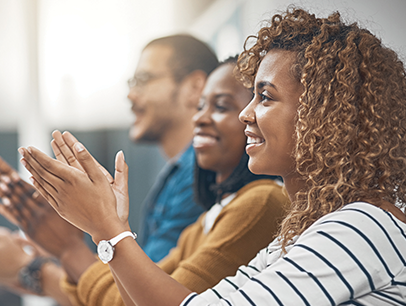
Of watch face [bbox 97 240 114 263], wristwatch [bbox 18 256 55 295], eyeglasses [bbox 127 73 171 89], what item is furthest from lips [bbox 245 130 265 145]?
wristwatch [bbox 18 256 55 295]

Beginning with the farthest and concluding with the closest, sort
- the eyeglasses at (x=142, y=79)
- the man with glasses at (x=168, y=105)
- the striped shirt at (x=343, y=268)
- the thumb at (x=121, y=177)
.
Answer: the eyeglasses at (x=142, y=79)
the man with glasses at (x=168, y=105)
the thumb at (x=121, y=177)
the striped shirt at (x=343, y=268)

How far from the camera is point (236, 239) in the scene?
33.9 inches

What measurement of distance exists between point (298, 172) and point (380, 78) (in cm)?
19

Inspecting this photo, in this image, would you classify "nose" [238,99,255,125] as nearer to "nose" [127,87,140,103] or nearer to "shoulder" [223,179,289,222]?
"shoulder" [223,179,289,222]

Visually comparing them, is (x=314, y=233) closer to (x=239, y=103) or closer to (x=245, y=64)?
(x=245, y=64)

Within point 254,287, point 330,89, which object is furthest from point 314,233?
point 330,89

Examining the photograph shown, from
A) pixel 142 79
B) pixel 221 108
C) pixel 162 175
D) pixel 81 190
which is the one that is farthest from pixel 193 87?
pixel 81 190

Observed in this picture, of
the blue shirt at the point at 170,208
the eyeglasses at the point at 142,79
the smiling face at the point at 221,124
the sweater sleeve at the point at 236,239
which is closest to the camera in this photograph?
the sweater sleeve at the point at 236,239

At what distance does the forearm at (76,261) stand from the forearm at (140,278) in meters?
0.50

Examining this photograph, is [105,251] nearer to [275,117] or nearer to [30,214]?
[275,117]

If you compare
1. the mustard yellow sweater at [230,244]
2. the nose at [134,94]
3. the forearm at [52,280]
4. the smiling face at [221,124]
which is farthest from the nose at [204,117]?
the forearm at [52,280]

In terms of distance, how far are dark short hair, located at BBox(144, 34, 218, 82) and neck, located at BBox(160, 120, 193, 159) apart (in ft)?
0.59

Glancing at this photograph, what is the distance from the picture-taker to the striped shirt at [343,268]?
50 centimetres

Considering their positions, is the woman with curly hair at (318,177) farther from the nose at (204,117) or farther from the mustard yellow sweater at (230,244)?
the nose at (204,117)
